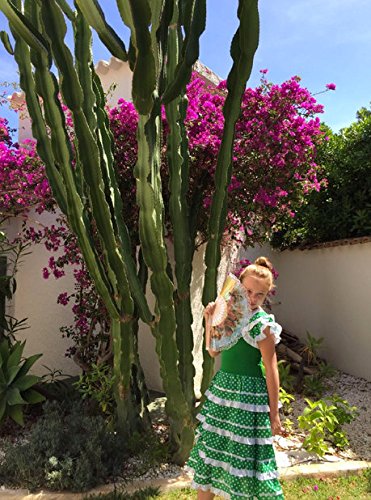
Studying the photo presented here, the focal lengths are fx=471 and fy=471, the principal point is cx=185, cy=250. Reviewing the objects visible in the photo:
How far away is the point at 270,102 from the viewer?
176 inches

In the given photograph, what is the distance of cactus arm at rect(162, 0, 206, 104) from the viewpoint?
109 inches

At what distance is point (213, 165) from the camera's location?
4.29 metres

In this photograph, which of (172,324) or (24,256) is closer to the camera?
(172,324)

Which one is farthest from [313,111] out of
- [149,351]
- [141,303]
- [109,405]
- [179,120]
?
[109,405]

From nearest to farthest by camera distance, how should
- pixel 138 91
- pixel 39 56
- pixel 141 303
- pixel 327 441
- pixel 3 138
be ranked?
pixel 138 91, pixel 39 56, pixel 141 303, pixel 327 441, pixel 3 138

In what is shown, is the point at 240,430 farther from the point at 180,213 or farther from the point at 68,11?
the point at 68,11

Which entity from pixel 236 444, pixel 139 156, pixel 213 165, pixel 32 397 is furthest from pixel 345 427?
pixel 139 156

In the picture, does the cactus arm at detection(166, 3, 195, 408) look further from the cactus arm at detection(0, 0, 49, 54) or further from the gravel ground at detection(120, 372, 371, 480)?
the cactus arm at detection(0, 0, 49, 54)

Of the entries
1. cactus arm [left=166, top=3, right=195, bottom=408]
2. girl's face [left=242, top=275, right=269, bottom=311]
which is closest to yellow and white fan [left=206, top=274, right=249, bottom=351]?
girl's face [left=242, top=275, right=269, bottom=311]

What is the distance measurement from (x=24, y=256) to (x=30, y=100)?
217 cm

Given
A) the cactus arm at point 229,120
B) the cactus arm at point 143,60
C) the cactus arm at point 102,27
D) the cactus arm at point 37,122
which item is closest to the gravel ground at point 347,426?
the cactus arm at point 229,120

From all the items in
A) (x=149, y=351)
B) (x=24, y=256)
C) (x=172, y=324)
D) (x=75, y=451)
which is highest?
(x=24, y=256)

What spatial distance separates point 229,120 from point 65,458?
2617 millimetres

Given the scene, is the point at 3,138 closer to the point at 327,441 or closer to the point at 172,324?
the point at 172,324
